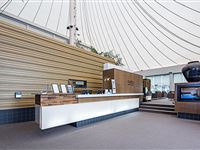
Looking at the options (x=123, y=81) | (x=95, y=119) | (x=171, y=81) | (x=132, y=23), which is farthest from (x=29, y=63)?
(x=171, y=81)

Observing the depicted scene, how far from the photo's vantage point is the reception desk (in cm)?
342

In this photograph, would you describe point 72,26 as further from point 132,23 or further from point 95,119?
point 95,119

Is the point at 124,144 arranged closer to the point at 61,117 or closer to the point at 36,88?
the point at 61,117

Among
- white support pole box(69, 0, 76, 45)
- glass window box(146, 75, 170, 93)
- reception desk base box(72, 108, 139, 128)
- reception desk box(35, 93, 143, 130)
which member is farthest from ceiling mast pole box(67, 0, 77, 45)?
glass window box(146, 75, 170, 93)

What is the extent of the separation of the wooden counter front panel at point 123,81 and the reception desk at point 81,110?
0.50 metres

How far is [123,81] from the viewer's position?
7184 mm

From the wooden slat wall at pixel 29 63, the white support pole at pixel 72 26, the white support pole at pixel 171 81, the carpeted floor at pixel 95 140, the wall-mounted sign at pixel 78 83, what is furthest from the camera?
the white support pole at pixel 171 81

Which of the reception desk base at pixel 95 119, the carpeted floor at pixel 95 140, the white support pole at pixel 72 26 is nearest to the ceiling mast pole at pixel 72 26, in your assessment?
the white support pole at pixel 72 26

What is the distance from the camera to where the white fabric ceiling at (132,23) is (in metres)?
7.68

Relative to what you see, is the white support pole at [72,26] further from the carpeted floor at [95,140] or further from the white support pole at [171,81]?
the white support pole at [171,81]

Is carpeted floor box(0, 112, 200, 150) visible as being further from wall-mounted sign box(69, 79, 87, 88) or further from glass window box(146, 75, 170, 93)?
glass window box(146, 75, 170, 93)

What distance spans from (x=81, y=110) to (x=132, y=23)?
761 cm

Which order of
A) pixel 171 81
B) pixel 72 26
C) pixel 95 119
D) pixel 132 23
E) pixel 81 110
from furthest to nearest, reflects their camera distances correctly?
pixel 171 81, pixel 132 23, pixel 72 26, pixel 95 119, pixel 81 110

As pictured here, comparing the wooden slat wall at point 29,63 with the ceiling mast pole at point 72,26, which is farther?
the ceiling mast pole at point 72,26
